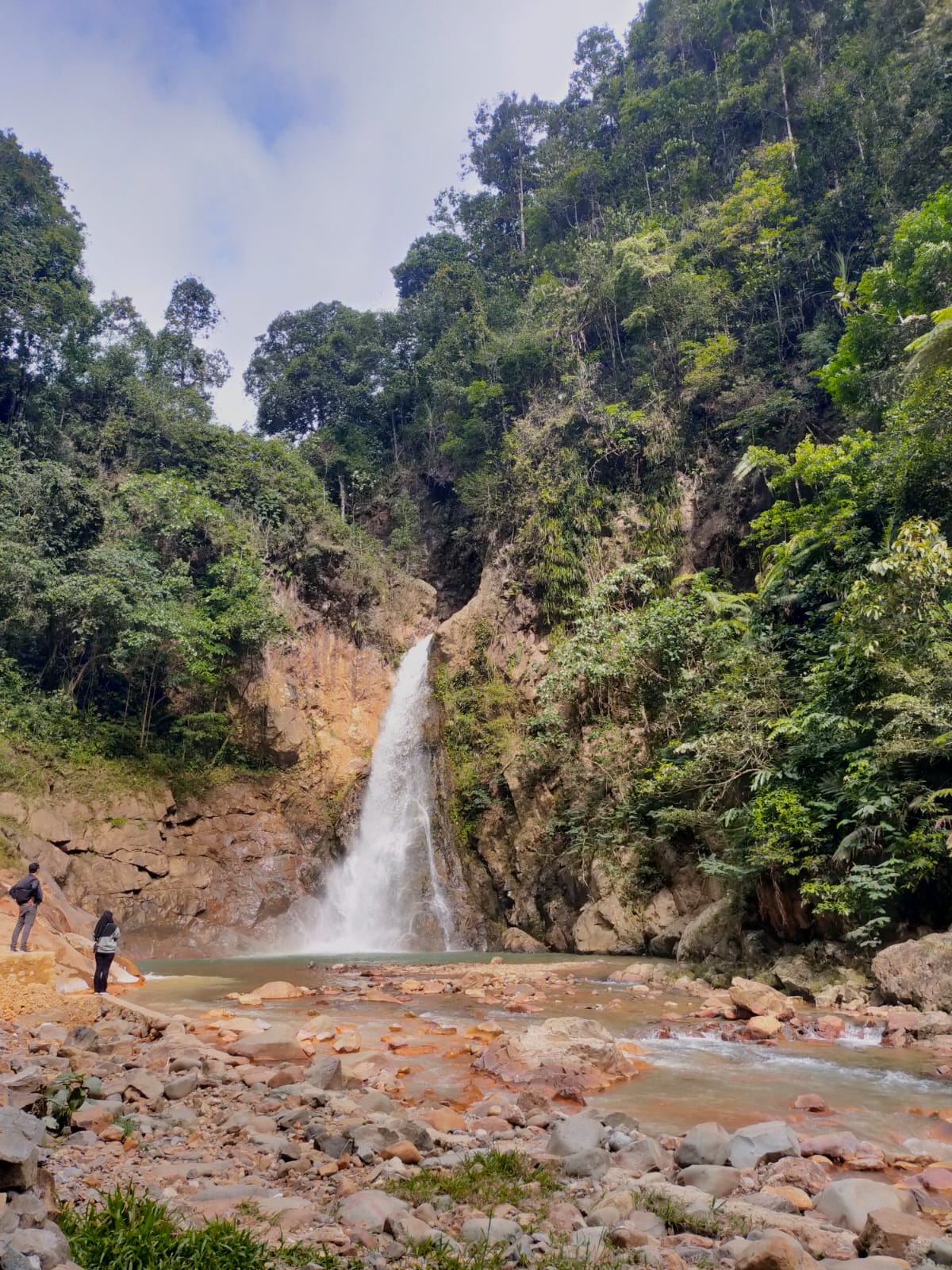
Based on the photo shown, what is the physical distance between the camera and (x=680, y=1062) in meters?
7.37

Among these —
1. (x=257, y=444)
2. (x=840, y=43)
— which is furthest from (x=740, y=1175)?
(x=840, y=43)

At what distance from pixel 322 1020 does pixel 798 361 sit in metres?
22.0

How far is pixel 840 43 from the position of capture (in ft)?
82.9

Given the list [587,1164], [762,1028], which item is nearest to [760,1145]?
[587,1164]

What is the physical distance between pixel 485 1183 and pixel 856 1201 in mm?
1843

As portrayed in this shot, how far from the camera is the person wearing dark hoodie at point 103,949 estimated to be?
10539 mm

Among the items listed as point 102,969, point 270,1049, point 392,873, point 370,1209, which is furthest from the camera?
point 392,873

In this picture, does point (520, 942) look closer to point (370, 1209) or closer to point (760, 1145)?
point (760, 1145)

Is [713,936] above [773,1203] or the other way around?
the other way around

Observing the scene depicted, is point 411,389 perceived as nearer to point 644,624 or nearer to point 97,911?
point 644,624

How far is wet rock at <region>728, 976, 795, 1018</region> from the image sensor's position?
29.6 ft

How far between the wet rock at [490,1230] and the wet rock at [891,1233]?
153 cm

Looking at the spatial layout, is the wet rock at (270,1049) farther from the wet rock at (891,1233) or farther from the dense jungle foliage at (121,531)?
the dense jungle foliage at (121,531)

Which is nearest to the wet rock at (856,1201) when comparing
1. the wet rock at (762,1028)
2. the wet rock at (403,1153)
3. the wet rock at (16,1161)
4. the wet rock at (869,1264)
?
the wet rock at (869,1264)
